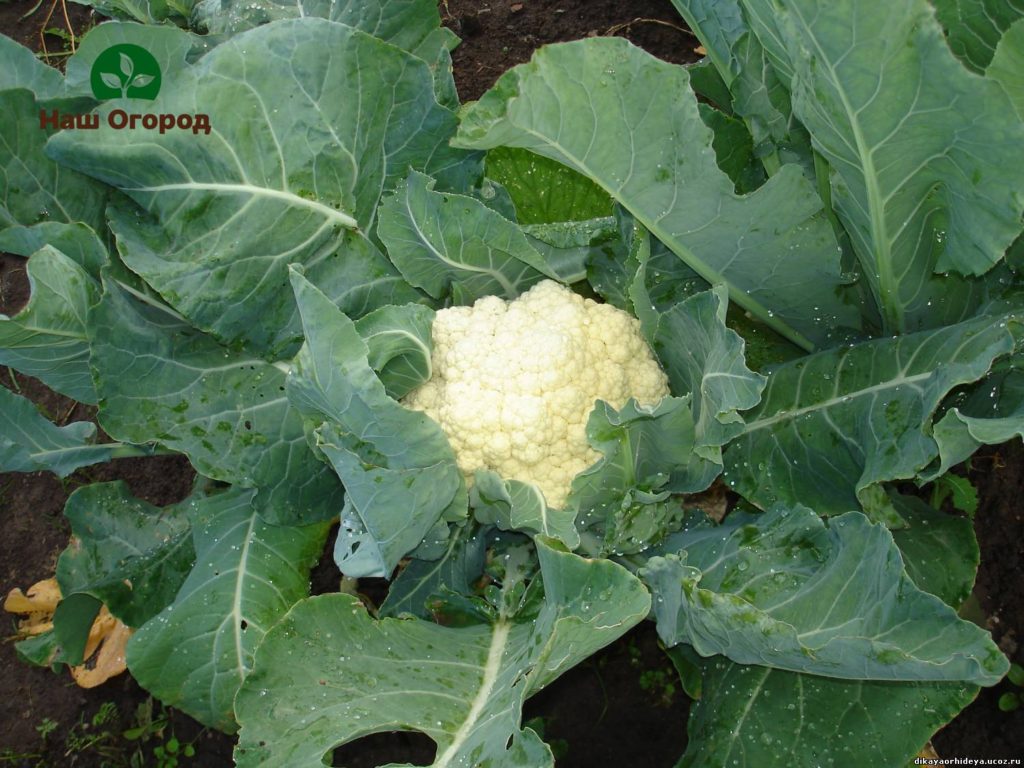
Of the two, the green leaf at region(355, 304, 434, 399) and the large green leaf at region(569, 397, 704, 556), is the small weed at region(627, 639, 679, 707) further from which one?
the green leaf at region(355, 304, 434, 399)

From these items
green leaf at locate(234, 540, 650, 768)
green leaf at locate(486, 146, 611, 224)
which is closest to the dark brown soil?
green leaf at locate(486, 146, 611, 224)

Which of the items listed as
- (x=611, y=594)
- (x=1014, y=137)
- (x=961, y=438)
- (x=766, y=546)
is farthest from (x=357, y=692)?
(x=1014, y=137)

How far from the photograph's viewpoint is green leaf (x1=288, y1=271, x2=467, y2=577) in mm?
1527

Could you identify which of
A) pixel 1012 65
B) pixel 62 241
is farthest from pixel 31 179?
pixel 1012 65

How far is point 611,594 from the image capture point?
1.49m

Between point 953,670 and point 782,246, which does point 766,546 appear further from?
point 782,246

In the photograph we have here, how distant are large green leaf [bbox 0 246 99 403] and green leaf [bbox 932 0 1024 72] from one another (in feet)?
5.54

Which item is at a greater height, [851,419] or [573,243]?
[573,243]

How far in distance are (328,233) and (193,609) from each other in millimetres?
903

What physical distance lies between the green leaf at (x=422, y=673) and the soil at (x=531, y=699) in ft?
2.19

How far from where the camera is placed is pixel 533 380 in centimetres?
184

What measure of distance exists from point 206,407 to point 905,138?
4.93ft

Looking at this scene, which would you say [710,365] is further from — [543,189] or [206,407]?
[206,407]

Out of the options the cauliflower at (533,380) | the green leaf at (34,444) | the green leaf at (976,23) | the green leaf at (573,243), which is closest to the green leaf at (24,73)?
the green leaf at (34,444)
